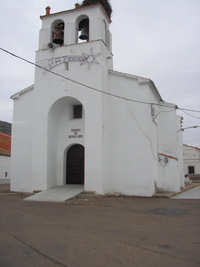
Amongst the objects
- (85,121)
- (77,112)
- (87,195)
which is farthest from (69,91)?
(87,195)

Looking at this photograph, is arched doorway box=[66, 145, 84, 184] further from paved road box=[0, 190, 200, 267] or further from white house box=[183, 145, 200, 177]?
white house box=[183, 145, 200, 177]

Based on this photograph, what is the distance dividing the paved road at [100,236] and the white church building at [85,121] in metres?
3.64

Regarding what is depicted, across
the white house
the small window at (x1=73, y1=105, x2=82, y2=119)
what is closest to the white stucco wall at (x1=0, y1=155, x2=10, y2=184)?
the small window at (x1=73, y1=105, x2=82, y2=119)

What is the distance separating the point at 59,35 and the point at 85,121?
5282 mm

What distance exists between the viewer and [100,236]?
586 cm

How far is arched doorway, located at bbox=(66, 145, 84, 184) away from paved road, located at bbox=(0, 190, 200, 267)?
4.86 metres

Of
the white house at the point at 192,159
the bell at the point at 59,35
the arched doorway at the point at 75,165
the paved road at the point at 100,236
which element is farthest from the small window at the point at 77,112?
the white house at the point at 192,159

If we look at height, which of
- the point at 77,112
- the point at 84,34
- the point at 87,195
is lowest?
the point at 87,195

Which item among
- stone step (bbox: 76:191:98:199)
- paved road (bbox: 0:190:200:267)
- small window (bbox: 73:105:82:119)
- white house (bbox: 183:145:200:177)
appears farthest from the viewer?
white house (bbox: 183:145:200:177)

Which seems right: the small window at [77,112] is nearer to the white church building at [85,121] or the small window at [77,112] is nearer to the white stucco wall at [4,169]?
the white church building at [85,121]

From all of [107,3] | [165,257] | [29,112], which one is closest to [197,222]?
[165,257]

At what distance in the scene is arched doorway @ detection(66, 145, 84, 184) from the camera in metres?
14.7

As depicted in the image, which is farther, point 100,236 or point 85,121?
point 85,121

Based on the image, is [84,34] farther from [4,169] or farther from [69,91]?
[4,169]
